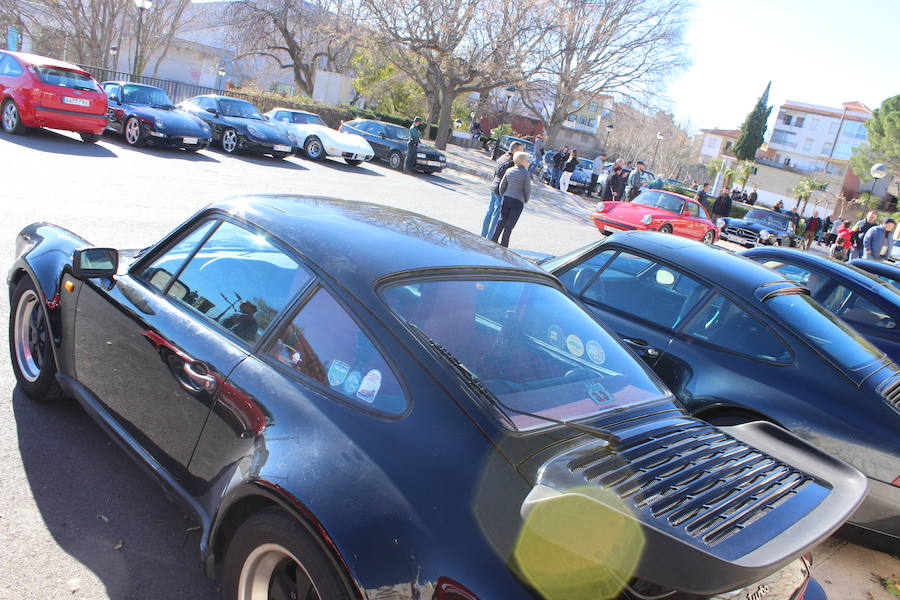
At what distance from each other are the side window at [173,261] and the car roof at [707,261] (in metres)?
3.17

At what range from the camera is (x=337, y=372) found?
2.16 meters

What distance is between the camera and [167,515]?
2.90m

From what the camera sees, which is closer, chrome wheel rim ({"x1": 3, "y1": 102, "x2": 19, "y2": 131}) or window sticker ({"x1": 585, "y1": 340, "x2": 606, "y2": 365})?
window sticker ({"x1": 585, "y1": 340, "x2": 606, "y2": 365})

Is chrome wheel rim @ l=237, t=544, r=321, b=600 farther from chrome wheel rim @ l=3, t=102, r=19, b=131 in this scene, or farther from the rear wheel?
the rear wheel

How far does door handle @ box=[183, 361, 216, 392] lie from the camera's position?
2383 mm

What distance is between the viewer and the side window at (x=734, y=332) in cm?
410

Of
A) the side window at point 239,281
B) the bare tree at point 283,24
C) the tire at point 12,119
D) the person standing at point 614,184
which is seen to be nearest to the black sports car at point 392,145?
the person standing at point 614,184

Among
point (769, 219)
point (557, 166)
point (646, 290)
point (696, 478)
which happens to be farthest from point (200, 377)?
point (557, 166)

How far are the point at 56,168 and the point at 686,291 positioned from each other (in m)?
9.91

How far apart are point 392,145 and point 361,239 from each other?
18.9 meters

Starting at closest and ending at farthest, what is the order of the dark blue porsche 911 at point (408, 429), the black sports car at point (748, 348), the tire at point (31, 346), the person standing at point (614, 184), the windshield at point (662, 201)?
the dark blue porsche 911 at point (408, 429) < the tire at point (31, 346) < the black sports car at point (748, 348) < the windshield at point (662, 201) < the person standing at point (614, 184)

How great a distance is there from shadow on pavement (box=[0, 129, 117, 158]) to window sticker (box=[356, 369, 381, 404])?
484 inches

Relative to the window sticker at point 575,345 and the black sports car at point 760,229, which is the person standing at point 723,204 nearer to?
the black sports car at point 760,229

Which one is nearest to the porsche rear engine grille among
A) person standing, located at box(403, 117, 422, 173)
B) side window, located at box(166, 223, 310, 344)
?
side window, located at box(166, 223, 310, 344)
